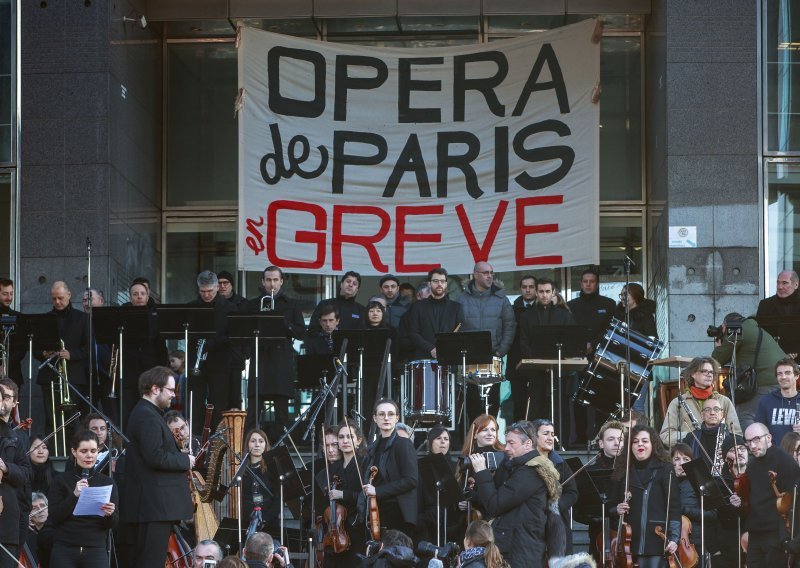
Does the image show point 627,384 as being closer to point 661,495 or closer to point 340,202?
point 661,495

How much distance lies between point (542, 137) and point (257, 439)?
7384mm

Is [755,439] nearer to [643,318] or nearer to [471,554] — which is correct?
[471,554]

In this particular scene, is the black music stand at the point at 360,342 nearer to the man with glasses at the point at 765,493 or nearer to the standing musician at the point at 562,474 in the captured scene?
the standing musician at the point at 562,474

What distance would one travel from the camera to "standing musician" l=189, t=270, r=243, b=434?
53.8 ft

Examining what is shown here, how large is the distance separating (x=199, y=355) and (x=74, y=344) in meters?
1.28

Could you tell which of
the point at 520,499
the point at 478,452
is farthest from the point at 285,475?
the point at 520,499

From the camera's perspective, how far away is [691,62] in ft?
61.5

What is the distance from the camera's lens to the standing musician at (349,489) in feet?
43.6

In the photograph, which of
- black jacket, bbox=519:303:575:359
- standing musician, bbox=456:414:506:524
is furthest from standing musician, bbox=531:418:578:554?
black jacket, bbox=519:303:575:359

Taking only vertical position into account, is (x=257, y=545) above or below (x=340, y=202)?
below

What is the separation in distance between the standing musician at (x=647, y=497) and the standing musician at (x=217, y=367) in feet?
16.1

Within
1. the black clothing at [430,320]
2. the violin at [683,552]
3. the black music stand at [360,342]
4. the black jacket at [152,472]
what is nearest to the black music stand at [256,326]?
the black music stand at [360,342]

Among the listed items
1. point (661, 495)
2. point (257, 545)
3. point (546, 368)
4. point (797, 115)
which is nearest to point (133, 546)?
point (257, 545)

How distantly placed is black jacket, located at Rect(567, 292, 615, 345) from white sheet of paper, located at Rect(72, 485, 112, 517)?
24.0 ft
